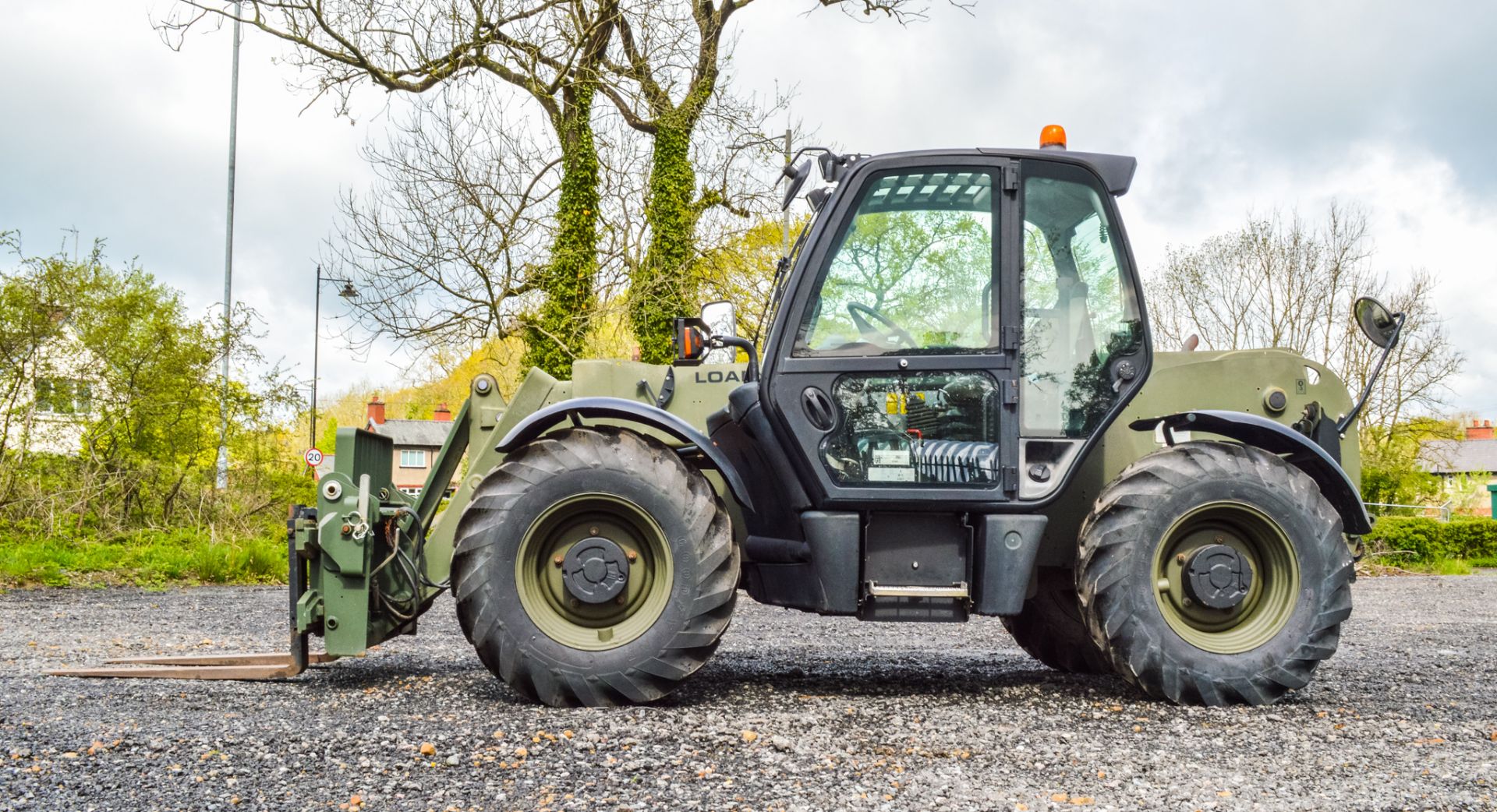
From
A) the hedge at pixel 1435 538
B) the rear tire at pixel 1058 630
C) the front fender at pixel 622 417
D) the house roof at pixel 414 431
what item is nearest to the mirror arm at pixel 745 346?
the front fender at pixel 622 417

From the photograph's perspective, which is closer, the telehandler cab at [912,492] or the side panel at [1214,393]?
the telehandler cab at [912,492]

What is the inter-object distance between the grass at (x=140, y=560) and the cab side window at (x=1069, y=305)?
34.1ft

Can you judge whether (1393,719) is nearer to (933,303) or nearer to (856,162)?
(933,303)

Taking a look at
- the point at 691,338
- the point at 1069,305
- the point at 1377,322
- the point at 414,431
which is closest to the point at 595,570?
the point at 691,338

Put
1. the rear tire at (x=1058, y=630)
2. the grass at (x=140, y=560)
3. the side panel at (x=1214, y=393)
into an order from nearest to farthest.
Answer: the side panel at (x=1214, y=393), the rear tire at (x=1058, y=630), the grass at (x=140, y=560)

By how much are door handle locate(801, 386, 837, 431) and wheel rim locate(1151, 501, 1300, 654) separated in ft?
4.51

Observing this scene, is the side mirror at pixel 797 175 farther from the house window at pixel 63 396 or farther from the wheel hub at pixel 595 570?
the house window at pixel 63 396

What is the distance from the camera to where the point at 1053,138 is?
15.9 ft

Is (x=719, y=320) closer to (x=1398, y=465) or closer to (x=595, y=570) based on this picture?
(x=595, y=570)

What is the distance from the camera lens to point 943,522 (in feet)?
14.7

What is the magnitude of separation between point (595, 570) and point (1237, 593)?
2.53 metres

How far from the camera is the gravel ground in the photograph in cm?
299

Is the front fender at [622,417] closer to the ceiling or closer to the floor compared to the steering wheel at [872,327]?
closer to the floor

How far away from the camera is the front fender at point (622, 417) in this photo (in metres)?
4.39
